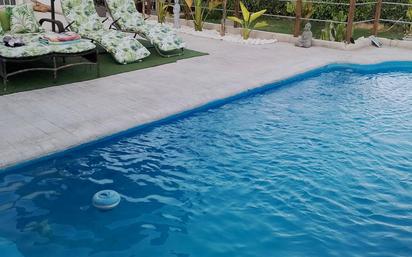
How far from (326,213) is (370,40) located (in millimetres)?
9046

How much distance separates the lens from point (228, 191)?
489 cm

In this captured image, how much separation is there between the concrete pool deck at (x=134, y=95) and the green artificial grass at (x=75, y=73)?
0.24 m

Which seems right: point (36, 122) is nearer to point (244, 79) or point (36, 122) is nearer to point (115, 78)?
point (115, 78)

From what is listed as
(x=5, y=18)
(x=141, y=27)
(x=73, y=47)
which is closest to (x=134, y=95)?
(x=73, y=47)

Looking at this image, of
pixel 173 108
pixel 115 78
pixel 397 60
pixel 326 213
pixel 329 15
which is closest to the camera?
pixel 326 213

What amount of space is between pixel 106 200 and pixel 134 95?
303 centimetres

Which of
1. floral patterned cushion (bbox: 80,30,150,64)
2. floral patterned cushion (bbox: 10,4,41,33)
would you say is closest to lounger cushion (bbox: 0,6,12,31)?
floral patterned cushion (bbox: 10,4,41,33)

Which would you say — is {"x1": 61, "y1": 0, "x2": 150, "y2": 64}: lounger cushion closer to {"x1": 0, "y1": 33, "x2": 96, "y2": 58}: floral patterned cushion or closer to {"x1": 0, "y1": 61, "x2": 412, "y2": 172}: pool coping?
{"x1": 0, "y1": 33, "x2": 96, "y2": 58}: floral patterned cushion

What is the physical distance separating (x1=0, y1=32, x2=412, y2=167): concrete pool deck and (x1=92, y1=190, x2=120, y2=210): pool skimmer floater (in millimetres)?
1043

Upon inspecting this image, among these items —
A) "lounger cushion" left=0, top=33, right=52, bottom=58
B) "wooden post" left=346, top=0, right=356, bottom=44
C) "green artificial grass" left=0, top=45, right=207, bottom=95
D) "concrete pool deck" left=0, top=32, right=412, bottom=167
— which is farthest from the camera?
"wooden post" left=346, top=0, right=356, bottom=44

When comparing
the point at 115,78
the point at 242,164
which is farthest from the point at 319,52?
the point at 242,164

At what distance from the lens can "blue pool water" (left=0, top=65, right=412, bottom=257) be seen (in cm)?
404

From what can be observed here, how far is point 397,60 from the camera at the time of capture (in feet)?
34.7

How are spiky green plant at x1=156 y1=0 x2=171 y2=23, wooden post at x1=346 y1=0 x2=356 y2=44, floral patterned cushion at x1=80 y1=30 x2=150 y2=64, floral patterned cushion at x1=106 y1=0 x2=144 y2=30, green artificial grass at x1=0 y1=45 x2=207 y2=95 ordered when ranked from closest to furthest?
1. green artificial grass at x1=0 y1=45 x2=207 y2=95
2. floral patterned cushion at x1=80 y1=30 x2=150 y2=64
3. floral patterned cushion at x1=106 y1=0 x2=144 y2=30
4. wooden post at x1=346 y1=0 x2=356 y2=44
5. spiky green plant at x1=156 y1=0 x2=171 y2=23
